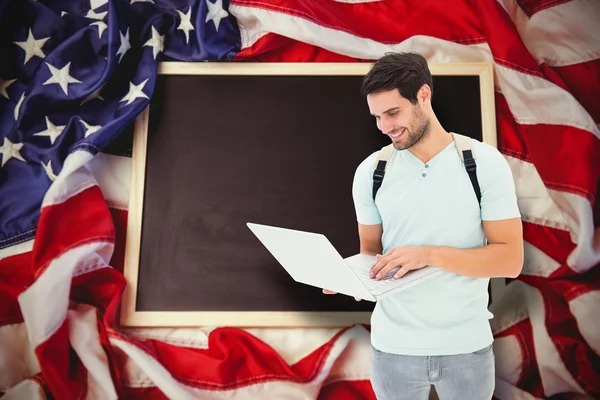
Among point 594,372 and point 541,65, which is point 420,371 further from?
point 541,65

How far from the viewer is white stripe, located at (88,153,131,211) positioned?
1633 millimetres

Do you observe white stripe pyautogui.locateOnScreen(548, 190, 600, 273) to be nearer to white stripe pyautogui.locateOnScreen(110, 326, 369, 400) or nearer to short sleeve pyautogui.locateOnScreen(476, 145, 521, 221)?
short sleeve pyautogui.locateOnScreen(476, 145, 521, 221)

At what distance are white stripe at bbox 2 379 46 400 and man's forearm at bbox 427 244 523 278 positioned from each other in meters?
1.16

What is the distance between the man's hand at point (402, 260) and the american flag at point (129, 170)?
52cm

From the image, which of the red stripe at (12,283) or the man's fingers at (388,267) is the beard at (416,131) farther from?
the red stripe at (12,283)

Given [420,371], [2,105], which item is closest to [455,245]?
[420,371]

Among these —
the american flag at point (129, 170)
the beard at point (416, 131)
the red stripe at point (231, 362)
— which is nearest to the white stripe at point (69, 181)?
the american flag at point (129, 170)

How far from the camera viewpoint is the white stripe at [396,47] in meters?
1.54

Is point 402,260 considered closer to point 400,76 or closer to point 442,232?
point 442,232

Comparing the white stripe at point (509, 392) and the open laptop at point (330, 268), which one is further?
the white stripe at point (509, 392)

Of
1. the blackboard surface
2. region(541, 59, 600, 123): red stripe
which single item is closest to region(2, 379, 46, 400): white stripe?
the blackboard surface

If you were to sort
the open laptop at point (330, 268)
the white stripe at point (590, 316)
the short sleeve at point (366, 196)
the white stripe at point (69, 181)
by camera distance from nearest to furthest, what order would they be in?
1. the open laptop at point (330, 268)
2. the short sleeve at point (366, 196)
3. the white stripe at point (590, 316)
4. the white stripe at point (69, 181)

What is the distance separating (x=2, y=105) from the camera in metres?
1.67

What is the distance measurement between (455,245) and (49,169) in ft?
3.99
